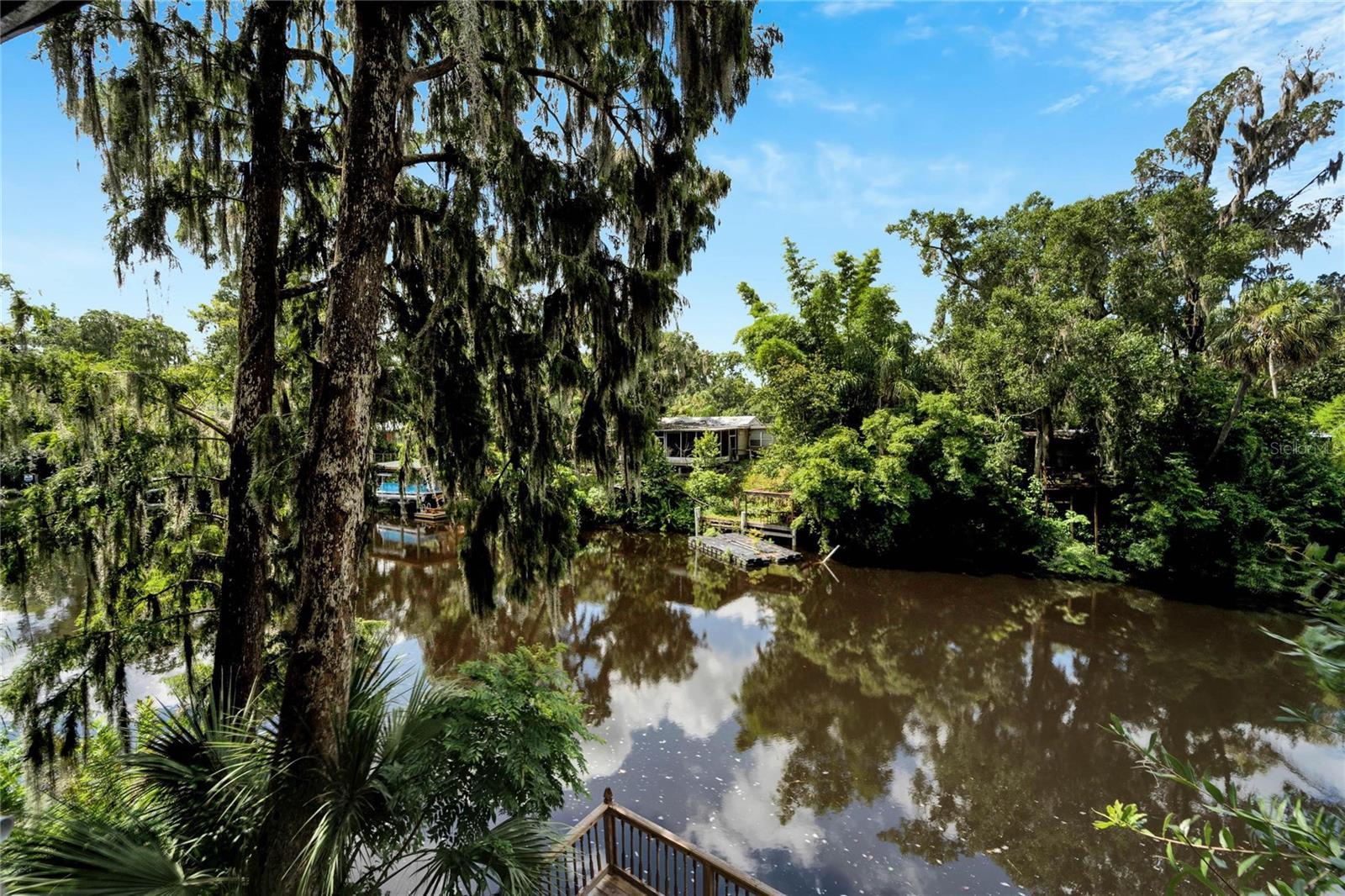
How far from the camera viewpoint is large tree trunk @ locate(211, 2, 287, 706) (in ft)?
13.2

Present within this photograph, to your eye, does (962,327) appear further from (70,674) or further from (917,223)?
(70,674)

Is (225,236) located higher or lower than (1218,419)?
higher

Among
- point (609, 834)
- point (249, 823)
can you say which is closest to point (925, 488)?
point (609, 834)

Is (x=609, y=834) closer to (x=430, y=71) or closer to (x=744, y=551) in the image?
(x=430, y=71)

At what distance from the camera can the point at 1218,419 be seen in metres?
13.0

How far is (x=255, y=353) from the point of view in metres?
4.16

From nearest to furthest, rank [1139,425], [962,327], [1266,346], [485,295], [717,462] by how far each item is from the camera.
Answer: [485,295] → [1266,346] → [1139,425] → [962,327] → [717,462]

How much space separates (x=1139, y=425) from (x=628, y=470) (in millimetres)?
14822

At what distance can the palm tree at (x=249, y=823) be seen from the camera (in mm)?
2480

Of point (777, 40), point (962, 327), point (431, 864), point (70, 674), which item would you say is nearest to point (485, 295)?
point (777, 40)

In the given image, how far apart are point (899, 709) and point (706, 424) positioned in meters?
17.2

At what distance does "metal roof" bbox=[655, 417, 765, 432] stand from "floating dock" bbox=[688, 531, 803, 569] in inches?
280

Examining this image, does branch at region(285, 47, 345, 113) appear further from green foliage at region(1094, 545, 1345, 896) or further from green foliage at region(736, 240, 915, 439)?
green foliage at region(736, 240, 915, 439)

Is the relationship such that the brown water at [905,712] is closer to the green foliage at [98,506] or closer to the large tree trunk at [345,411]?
the large tree trunk at [345,411]
